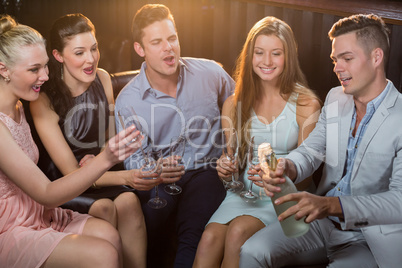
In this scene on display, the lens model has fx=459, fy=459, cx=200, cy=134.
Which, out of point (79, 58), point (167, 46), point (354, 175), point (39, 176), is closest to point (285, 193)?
point (354, 175)

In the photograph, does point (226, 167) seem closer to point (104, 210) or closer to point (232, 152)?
point (232, 152)

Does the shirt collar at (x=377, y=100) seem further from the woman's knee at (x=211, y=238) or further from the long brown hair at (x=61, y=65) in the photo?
the long brown hair at (x=61, y=65)

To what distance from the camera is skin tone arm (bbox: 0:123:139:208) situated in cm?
152

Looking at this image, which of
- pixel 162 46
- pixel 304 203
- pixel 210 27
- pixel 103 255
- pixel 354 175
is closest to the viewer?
pixel 304 203

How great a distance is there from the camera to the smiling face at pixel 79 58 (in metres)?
2.00

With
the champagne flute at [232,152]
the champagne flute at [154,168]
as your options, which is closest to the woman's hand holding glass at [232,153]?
the champagne flute at [232,152]

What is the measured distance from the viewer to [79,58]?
2.00m

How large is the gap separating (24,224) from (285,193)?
0.93 m

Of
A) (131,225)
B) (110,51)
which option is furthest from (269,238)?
(110,51)

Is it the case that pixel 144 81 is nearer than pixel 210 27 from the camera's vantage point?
Yes

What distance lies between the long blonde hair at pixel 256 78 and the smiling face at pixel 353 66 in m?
0.32

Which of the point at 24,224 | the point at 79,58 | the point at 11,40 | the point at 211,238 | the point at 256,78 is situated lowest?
the point at 211,238

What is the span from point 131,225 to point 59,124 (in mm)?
537

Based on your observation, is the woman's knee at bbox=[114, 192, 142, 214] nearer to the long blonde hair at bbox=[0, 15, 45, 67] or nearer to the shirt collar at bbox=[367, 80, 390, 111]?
the long blonde hair at bbox=[0, 15, 45, 67]
